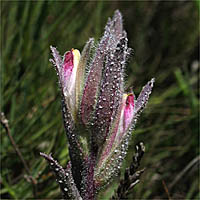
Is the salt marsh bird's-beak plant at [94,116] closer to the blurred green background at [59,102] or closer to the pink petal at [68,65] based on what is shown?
the pink petal at [68,65]

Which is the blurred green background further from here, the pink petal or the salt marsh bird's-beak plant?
the pink petal

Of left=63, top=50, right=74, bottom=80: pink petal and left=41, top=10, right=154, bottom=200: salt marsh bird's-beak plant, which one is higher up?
left=63, top=50, right=74, bottom=80: pink petal

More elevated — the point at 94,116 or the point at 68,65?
the point at 68,65

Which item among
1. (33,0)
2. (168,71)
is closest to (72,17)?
(33,0)

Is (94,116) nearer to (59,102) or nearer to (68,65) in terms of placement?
(68,65)

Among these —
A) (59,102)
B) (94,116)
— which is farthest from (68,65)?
(59,102)

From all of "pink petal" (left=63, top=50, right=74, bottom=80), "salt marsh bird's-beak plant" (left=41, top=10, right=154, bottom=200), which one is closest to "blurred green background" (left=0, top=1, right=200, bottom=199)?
"salt marsh bird's-beak plant" (left=41, top=10, right=154, bottom=200)
